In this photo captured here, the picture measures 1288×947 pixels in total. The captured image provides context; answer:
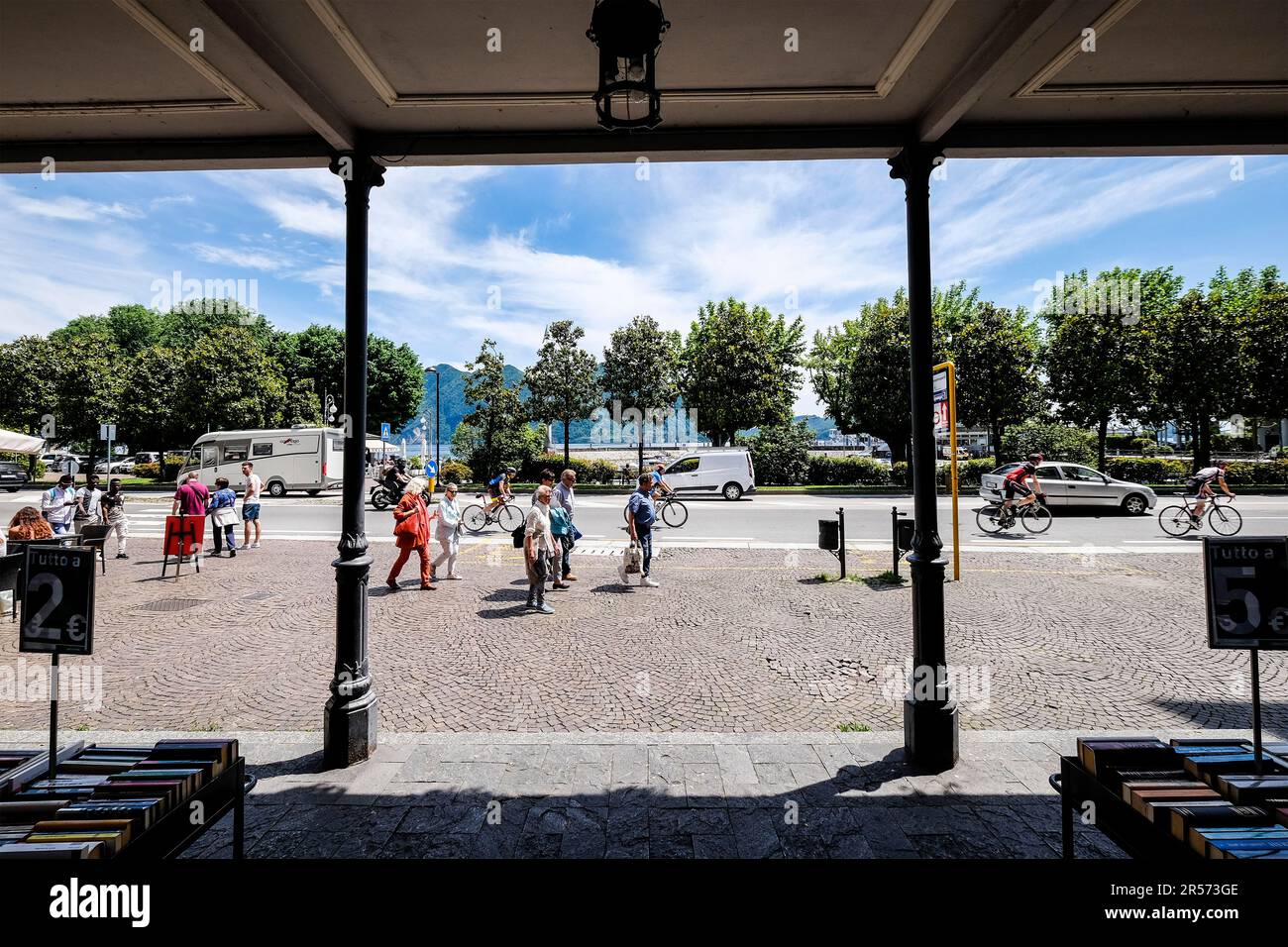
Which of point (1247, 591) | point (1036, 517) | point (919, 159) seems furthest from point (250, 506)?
point (1036, 517)

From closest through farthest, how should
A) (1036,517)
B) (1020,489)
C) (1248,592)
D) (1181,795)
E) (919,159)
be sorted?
(1181,795) → (1248,592) → (919,159) → (1020,489) → (1036,517)

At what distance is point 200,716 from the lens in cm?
491

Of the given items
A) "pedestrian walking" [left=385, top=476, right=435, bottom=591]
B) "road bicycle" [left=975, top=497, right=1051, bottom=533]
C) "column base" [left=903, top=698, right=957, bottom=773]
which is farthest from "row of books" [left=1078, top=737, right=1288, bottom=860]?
"road bicycle" [left=975, top=497, right=1051, bottom=533]

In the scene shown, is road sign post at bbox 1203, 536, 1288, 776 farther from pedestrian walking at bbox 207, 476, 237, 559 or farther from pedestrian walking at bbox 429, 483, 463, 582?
pedestrian walking at bbox 207, 476, 237, 559

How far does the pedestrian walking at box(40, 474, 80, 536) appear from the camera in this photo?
34.7ft

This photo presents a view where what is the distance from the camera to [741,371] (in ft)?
119

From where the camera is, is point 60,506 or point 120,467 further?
point 120,467

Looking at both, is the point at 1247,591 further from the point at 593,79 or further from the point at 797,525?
the point at 797,525

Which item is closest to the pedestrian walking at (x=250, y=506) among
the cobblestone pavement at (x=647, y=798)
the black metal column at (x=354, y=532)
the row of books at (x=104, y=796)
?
the cobblestone pavement at (x=647, y=798)

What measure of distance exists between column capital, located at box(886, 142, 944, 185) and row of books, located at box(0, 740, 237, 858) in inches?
198

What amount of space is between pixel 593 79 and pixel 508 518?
13752 millimetres

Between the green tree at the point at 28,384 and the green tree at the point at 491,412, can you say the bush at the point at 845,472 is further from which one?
the green tree at the point at 28,384
